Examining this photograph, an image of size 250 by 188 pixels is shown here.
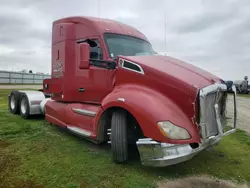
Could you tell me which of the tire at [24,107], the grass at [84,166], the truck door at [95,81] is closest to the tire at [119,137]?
the grass at [84,166]

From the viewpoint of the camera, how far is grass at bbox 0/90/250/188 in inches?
140

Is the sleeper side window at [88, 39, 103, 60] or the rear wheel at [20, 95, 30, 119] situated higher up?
the sleeper side window at [88, 39, 103, 60]

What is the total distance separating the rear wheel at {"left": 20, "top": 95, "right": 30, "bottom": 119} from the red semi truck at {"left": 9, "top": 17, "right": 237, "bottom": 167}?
2120 millimetres

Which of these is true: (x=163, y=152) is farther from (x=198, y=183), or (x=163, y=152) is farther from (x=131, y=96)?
(x=131, y=96)

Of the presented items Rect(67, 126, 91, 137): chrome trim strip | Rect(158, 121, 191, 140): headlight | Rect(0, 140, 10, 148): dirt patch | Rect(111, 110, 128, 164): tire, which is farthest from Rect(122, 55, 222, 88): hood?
Rect(0, 140, 10, 148): dirt patch

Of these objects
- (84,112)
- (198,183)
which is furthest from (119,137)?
(84,112)

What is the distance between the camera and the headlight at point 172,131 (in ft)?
11.4

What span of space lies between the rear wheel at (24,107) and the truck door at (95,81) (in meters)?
3.33

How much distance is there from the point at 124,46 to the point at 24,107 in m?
5.00

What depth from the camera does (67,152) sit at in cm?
483

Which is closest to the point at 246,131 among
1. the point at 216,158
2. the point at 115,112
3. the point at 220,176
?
the point at 216,158

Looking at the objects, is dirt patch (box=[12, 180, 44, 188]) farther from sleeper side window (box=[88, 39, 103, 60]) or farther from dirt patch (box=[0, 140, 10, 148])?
sleeper side window (box=[88, 39, 103, 60])

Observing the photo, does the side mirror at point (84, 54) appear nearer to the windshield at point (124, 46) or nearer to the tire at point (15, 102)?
the windshield at point (124, 46)

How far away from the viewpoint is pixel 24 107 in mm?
8609
